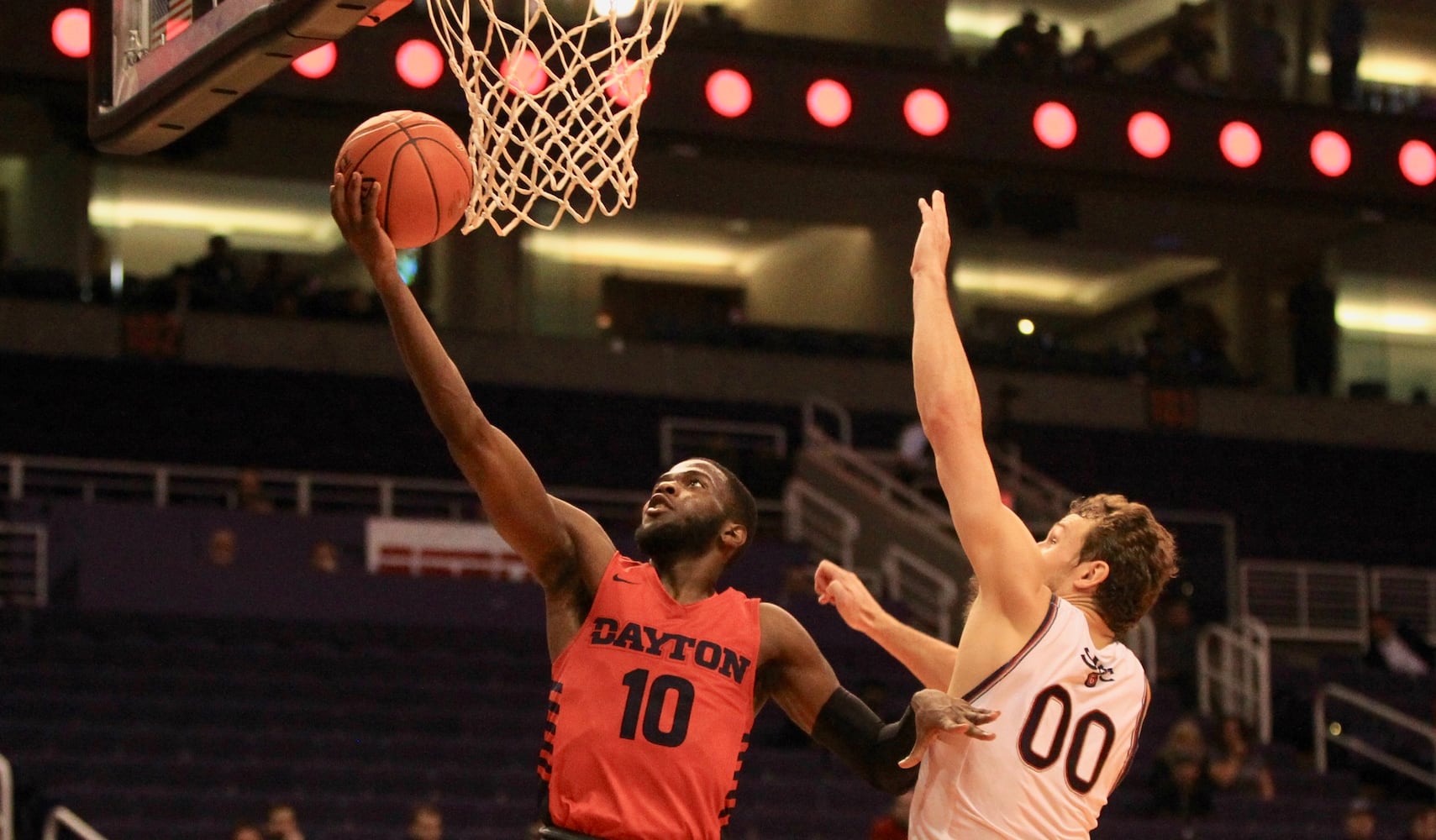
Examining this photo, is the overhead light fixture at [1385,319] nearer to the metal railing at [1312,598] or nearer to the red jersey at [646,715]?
the metal railing at [1312,598]

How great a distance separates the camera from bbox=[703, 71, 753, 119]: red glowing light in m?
10.3

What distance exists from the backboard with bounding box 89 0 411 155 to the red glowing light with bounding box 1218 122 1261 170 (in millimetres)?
7151

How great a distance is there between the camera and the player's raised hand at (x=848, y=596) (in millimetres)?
4336

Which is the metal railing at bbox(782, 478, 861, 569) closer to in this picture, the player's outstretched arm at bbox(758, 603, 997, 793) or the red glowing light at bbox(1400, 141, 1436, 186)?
the red glowing light at bbox(1400, 141, 1436, 186)

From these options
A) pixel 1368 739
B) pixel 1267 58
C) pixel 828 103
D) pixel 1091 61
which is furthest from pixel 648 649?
pixel 1267 58

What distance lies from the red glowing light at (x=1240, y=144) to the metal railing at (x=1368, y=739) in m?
4.47

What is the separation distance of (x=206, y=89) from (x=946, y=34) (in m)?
17.1

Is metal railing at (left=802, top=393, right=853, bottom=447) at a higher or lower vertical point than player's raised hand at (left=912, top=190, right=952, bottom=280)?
lower

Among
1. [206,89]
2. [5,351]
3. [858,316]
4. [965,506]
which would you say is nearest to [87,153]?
Result: [5,351]

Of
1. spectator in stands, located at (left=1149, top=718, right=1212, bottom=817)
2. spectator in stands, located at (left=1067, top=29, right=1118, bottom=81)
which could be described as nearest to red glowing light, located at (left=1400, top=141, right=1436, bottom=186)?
spectator in stands, located at (left=1149, top=718, right=1212, bottom=817)

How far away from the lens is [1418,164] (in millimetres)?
10930

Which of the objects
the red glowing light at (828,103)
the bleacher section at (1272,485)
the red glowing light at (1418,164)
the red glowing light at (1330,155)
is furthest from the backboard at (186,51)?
the bleacher section at (1272,485)

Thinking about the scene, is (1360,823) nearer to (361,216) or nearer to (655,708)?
(655,708)

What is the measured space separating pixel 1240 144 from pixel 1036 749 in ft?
25.1
